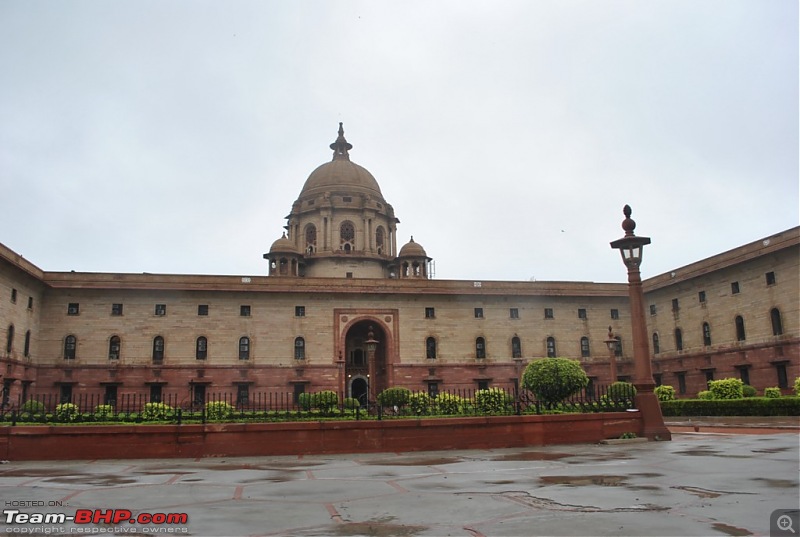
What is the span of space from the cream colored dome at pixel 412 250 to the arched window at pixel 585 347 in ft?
42.2

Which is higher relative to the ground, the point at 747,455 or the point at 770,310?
the point at 770,310

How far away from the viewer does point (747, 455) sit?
9703 millimetres

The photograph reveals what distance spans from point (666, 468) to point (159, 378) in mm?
32412

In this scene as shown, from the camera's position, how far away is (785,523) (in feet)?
15.3

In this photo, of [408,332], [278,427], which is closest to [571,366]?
[278,427]

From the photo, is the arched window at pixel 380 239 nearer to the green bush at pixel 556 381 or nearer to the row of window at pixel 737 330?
the row of window at pixel 737 330

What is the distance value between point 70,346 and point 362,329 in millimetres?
16327

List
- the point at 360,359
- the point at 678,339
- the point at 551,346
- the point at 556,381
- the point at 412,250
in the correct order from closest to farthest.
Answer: the point at 556,381 < the point at 678,339 < the point at 551,346 < the point at 360,359 < the point at 412,250

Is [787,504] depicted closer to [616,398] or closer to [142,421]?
[616,398]

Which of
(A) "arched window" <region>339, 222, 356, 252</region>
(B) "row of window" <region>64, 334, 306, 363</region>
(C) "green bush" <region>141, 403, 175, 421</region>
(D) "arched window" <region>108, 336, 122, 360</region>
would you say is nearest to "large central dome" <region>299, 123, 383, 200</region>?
(A) "arched window" <region>339, 222, 356, 252</region>

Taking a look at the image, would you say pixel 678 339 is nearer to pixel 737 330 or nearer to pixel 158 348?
pixel 737 330

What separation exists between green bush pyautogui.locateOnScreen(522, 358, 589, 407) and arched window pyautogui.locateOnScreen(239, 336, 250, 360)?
832 inches

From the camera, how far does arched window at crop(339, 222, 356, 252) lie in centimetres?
4900

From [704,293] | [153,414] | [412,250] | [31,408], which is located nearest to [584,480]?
[31,408]
